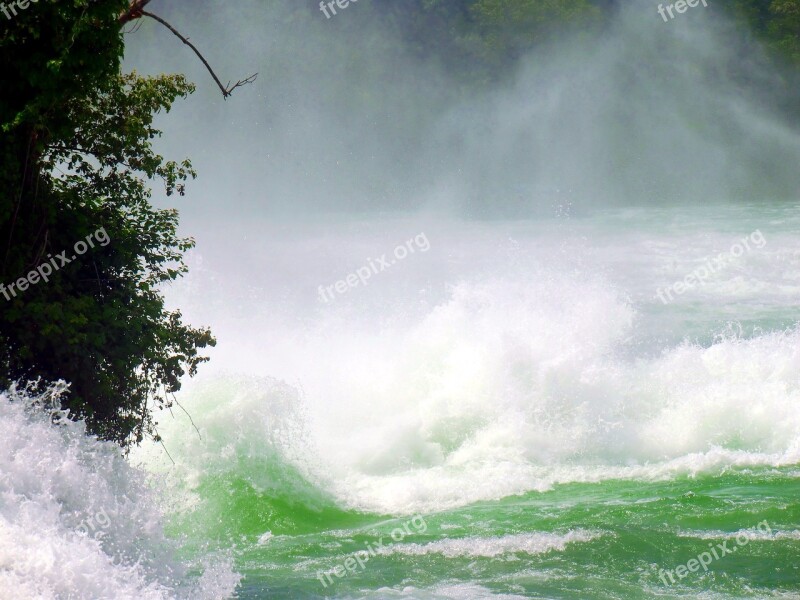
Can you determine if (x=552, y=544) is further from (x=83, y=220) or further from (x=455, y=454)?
(x=83, y=220)

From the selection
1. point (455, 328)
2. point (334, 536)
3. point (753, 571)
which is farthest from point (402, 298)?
point (753, 571)

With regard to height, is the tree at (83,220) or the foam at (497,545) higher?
the tree at (83,220)

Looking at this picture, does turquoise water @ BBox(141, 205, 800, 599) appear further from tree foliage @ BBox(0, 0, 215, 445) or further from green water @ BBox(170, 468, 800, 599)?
tree foliage @ BBox(0, 0, 215, 445)

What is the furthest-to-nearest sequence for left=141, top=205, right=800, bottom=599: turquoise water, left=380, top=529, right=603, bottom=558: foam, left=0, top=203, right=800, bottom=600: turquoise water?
left=380, top=529, right=603, bottom=558: foam → left=141, top=205, right=800, bottom=599: turquoise water → left=0, top=203, right=800, bottom=600: turquoise water

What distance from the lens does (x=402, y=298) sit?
25.0m

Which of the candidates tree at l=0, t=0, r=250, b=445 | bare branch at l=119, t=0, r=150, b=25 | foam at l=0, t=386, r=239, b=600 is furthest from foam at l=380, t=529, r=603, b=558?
bare branch at l=119, t=0, r=150, b=25

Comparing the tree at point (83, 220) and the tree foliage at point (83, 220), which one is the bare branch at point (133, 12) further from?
the tree foliage at point (83, 220)

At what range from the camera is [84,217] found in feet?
31.0

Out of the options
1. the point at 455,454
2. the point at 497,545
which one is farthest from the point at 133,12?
the point at 455,454

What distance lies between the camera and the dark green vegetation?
810 cm

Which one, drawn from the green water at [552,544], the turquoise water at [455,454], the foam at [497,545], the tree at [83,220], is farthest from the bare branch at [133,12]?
the foam at [497,545]

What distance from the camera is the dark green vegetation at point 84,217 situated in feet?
26.6

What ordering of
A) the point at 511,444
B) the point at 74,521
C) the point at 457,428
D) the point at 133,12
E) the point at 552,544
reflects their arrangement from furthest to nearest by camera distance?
the point at 457,428 → the point at 511,444 → the point at 552,544 → the point at 133,12 → the point at 74,521

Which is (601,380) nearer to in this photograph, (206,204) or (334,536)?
(334,536)
